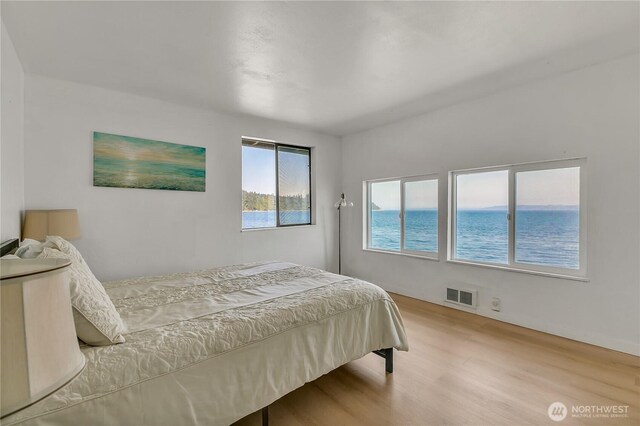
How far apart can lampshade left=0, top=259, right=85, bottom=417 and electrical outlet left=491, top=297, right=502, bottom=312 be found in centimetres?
369

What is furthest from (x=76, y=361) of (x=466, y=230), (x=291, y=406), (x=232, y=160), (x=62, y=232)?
(x=466, y=230)

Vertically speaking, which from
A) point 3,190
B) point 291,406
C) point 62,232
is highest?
point 3,190

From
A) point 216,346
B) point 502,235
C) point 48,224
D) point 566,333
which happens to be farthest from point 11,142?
point 566,333

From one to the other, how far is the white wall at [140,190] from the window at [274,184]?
0.66 ft

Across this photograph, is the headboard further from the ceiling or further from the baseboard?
the baseboard

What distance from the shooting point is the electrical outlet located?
323 cm

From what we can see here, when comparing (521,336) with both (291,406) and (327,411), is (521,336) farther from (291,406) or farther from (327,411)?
(291,406)

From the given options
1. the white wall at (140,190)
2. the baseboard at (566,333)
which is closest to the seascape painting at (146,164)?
the white wall at (140,190)

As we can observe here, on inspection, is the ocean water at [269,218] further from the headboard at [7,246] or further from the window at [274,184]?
the headboard at [7,246]

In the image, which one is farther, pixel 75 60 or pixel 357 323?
A: pixel 75 60

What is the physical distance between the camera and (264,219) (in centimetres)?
438

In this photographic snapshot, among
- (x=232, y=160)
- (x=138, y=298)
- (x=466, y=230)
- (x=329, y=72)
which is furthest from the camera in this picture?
(x=232, y=160)

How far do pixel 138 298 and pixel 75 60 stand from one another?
208cm

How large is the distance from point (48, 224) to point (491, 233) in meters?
4.46
